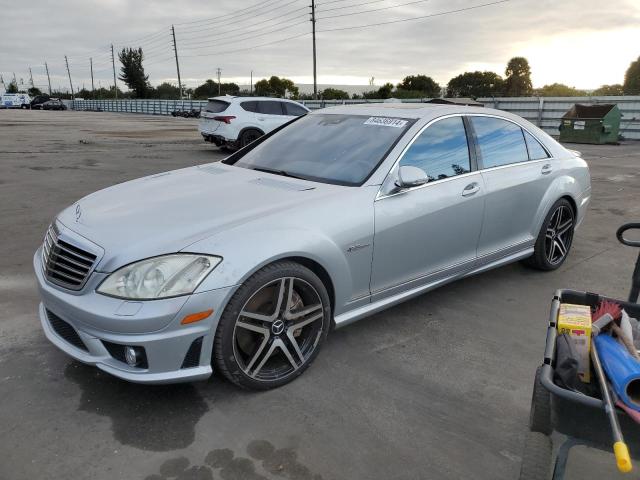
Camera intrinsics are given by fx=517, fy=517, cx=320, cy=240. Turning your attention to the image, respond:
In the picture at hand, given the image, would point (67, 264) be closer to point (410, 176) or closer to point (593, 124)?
point (410, 176)

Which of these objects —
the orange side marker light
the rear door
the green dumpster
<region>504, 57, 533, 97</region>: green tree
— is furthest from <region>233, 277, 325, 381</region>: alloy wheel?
<region>504, 57, 533, 97</region>: green tree

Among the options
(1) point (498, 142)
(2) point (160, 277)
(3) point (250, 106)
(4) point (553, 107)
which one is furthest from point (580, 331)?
(4) point (553, 107)

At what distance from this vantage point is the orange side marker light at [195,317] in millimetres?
2447

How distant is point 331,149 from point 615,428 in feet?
8.78

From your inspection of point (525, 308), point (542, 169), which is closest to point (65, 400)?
point (525, 308)

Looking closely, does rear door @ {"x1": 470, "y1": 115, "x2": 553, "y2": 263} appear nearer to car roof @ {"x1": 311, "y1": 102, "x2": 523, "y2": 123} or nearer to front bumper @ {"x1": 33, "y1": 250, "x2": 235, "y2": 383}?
car roof @ {"x1": 311, "y1": 102, "x2": 523, "y2": 123}

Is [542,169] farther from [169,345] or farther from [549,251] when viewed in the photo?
[169,345]

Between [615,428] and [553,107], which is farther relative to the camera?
[553,107]

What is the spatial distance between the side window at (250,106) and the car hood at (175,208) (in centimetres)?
1073

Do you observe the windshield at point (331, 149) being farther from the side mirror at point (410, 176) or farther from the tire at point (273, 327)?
the tire at point (273, 327)

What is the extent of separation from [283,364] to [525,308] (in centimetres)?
215

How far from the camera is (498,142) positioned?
4258mm

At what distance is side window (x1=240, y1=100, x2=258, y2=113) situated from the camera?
14.0 meters

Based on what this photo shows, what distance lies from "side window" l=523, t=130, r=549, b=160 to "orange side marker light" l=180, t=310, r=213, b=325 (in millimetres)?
3304
